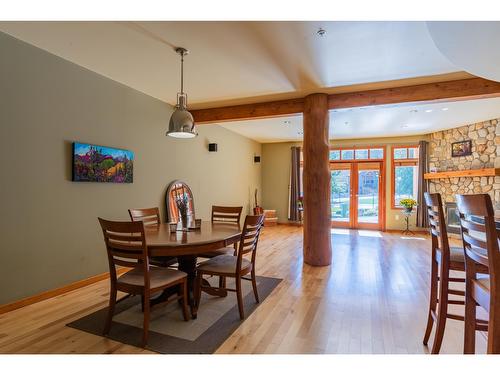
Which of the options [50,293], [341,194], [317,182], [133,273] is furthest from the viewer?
[341,194]

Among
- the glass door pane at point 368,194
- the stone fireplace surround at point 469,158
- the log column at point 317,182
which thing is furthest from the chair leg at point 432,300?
the glass door pane at point 368,194

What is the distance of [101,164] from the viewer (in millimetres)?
3441

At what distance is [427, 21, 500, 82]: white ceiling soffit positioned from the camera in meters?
1.53

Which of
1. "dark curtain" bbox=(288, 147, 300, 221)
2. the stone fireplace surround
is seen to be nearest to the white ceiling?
the stone fireplace surround

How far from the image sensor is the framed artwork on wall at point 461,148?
6.16 m

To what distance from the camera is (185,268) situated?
2816mm

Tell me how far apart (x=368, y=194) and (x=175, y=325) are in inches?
269

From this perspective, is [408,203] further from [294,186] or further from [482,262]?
[482,262]

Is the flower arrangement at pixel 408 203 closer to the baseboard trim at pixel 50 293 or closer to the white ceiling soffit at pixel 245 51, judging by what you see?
the white ceiling soffit at pixel 245 51

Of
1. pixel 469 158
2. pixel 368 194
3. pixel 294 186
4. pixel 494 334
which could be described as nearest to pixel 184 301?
pixel 494 334

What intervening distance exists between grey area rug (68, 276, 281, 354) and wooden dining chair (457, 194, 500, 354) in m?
1.65

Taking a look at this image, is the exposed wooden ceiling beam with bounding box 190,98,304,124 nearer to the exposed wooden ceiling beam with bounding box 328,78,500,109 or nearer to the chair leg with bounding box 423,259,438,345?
the exposed wooden ceiling beam with bounding box 328,78,500,109

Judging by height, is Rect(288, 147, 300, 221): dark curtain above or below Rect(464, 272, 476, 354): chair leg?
above

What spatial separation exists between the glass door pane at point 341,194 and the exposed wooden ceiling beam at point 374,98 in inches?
165
